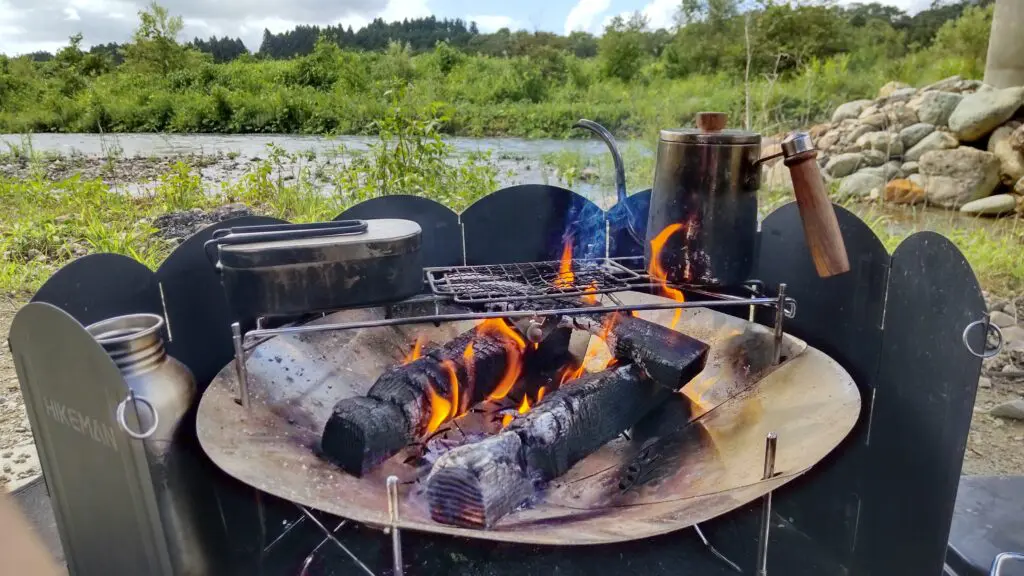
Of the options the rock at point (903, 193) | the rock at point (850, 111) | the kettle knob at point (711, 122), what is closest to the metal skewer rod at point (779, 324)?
the kettle knob at point (711, 122)

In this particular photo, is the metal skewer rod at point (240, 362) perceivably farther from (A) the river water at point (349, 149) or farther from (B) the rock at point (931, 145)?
(B) the rock at point (931, 145)

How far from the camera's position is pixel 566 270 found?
194 centimetres

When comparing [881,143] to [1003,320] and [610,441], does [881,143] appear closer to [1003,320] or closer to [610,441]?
[1003,320]

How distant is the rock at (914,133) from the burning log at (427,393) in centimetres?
848

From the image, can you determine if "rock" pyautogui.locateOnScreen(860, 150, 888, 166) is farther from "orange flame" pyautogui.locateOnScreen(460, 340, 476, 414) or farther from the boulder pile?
"orange flame" pyautogui.locateOnScreen(460, 340, 476, 414)

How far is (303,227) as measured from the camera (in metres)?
1.48

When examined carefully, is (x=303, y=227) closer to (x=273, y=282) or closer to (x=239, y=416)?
(x=273, y=282)

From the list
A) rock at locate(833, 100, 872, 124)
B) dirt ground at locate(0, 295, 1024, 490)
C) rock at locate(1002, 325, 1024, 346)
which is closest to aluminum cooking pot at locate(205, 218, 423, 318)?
dirt ground at locate(0, 295, 1024, 490)

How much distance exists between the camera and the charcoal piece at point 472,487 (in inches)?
49.0

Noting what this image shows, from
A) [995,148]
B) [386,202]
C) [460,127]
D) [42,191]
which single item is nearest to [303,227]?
[386,202]

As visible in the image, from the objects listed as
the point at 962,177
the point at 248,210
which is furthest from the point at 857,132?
the point at 248,210

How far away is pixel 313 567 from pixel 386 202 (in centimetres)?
117

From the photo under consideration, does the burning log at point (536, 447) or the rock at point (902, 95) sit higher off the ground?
the rock at point (902, 95)

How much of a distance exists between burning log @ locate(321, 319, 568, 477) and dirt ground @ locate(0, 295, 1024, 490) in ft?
5.15
